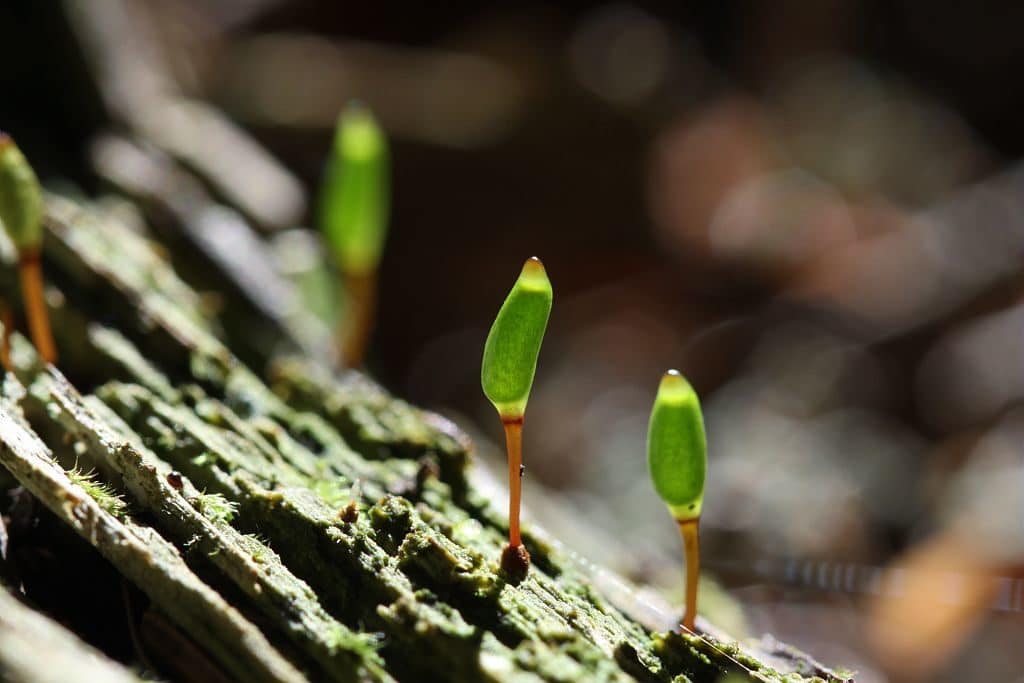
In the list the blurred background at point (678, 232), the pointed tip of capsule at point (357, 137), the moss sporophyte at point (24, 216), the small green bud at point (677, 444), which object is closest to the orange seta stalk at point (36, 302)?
the moss sporophyte at point (24, 216)

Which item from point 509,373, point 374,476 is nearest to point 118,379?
point 374,476

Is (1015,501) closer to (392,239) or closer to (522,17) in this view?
(392,239)

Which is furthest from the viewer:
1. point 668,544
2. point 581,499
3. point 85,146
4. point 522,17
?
point 522,17

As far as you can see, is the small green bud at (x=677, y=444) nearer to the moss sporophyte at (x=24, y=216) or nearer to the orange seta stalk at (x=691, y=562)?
the orange seta stalk at (x=691, y=562)

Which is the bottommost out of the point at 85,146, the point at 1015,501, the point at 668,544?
the point at 85,146

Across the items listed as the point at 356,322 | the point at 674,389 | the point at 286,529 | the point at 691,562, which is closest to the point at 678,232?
the point at 356,322

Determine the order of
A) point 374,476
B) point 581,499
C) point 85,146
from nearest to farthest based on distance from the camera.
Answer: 1. point 374,476
2. point 85,146
3. point 581,499

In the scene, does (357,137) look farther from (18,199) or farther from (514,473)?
(514,473)

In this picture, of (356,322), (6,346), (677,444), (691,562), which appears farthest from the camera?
(356,322)
